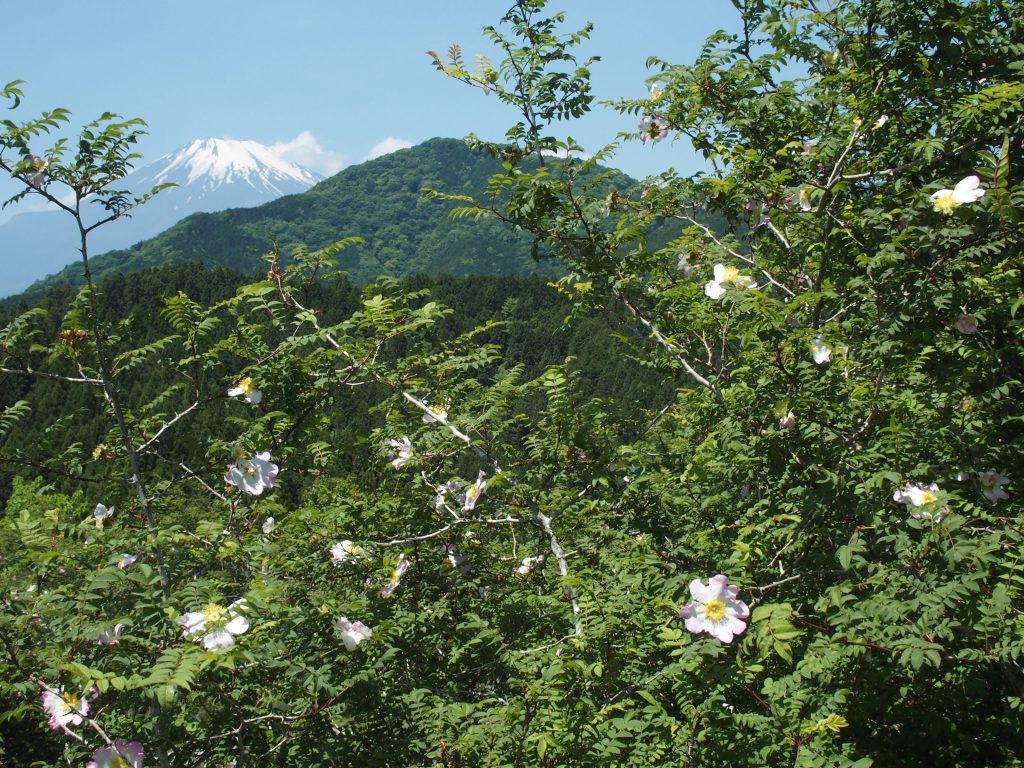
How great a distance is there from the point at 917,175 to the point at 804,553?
146 centimetres

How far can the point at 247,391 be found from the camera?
2359mm

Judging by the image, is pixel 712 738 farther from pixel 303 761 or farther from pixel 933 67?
pixel 933 67

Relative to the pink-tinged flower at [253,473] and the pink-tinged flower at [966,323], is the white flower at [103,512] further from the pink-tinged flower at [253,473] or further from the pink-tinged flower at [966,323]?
the pink-tinged flower at [966,323]

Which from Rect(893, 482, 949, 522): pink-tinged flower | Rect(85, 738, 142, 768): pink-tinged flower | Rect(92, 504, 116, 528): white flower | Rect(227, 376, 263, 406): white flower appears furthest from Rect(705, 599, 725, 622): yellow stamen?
Rect(92, 504, 116, 528): white flower

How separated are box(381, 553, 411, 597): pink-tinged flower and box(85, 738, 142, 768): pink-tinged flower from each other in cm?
88

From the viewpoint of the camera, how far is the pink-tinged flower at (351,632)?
2.08 m

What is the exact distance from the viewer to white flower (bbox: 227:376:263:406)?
2346 millimetres

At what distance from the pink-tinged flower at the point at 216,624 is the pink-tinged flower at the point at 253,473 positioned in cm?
55

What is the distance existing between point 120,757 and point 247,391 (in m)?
1.06

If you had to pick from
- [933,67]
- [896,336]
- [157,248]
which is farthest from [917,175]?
[157,248]

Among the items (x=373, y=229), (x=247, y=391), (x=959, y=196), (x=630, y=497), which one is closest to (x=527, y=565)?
(x=630, y=497)

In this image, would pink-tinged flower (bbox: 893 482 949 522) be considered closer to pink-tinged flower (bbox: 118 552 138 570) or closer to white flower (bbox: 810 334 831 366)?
white flower (bbox: 810 334 831 366)

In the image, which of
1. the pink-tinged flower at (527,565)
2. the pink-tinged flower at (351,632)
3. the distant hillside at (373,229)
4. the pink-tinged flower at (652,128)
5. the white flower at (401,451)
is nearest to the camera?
the pink-tinged flower at (351,632)

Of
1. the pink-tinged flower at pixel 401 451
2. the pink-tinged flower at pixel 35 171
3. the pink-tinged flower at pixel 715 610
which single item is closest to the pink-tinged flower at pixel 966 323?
the pink-tinged flower at pixel 715 610
